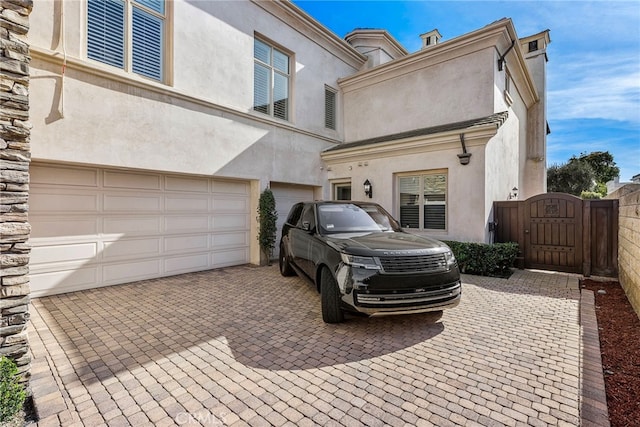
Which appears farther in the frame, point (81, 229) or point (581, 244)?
point (581, 244)

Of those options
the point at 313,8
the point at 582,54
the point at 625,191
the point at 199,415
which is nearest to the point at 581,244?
the point at 625,191

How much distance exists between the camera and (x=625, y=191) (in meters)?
6.06

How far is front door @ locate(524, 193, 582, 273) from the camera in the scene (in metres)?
7.45

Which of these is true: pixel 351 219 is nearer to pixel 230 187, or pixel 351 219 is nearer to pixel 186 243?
pixel 230 187

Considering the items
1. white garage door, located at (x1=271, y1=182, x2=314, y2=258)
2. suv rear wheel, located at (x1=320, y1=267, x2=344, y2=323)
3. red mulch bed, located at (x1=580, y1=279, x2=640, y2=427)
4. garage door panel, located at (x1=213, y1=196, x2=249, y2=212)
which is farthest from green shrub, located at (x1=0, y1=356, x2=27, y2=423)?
white garage door, located at (x1=271, y1=182, x2=314, y2=258)

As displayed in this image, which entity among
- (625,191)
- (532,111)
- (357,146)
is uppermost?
(532,111)

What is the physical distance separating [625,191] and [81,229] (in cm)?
1125

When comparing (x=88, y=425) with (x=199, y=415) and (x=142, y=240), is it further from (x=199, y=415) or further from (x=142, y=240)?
(x=142, y=240)

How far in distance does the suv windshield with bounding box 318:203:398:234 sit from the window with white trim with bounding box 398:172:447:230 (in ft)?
11.3

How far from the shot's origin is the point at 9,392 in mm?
2377

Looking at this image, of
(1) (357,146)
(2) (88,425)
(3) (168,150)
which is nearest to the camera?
(2) (88,425)

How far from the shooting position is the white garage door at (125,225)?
5719mm

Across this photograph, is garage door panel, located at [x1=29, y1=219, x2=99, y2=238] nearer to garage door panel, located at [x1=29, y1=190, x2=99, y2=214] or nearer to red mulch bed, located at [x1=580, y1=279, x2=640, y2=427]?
garage door panel, located at [x1=29, y1=190, x2=99, y2=214]

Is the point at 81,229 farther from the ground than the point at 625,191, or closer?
closer
